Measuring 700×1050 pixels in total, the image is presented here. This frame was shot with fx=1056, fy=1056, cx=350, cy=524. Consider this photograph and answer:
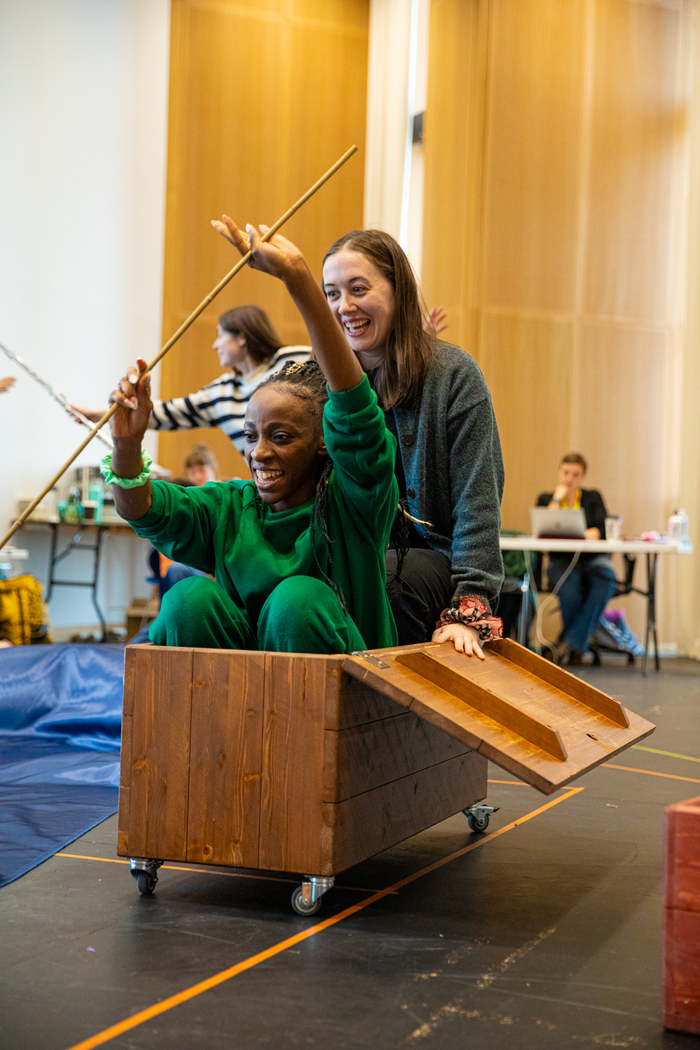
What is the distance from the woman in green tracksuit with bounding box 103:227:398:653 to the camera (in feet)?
5.20

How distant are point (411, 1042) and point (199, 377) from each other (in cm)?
601

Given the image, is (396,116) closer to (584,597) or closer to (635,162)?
(635,162)

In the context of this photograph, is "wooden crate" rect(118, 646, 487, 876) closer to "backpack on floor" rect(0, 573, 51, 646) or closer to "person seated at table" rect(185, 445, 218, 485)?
"backpack on floor" rect(0, 573, 51, 646)

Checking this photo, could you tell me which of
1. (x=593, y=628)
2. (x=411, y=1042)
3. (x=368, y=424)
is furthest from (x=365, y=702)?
(x=593, y=628)

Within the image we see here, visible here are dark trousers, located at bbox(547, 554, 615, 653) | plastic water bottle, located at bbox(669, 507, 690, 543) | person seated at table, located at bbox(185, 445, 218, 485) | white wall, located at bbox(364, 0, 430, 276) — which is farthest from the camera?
white wall, located at bbox(364, 0, 430, 276)

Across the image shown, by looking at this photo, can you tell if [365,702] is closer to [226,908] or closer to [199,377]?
[226,908]

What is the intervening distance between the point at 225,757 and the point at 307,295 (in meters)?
0.70

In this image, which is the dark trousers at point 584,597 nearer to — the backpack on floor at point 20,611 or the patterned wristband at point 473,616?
the backpack on floor at point 20,611

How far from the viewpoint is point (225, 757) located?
1.61 m

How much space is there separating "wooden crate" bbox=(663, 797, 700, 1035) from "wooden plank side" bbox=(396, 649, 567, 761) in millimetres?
329

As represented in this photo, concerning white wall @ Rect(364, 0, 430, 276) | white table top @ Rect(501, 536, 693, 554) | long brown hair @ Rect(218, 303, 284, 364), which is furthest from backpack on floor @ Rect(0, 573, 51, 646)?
white wall @ Rect(364, 0, 430, 276)

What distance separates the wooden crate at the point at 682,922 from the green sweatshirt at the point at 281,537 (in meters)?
0.65

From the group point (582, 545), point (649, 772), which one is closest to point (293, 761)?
point (649, 772)

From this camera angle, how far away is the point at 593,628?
5.86m
